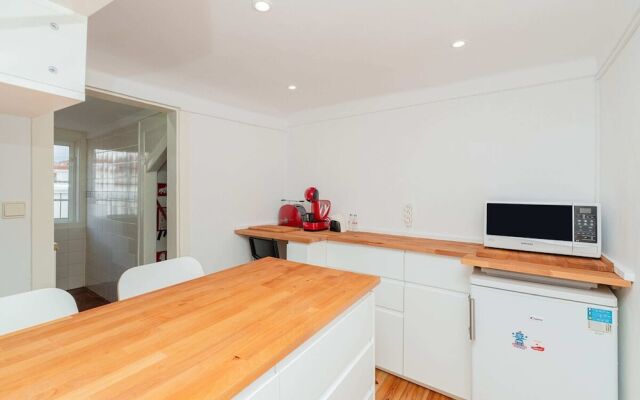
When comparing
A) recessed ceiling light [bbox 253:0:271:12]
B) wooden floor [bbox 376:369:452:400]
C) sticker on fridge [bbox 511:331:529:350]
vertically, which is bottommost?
wooden floor [bbox 376:369:452:400]

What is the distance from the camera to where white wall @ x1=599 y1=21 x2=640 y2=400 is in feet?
3.86

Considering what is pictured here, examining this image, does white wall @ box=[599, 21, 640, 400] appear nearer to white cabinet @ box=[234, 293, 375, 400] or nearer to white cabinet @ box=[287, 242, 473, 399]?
white cabinet @ box=[287, 242, 473, 399]

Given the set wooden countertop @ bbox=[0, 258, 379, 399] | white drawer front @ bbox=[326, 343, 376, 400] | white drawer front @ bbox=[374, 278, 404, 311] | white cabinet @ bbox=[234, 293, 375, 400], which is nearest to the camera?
wooden countertop @ bbox=[0, 258, 379, 399]

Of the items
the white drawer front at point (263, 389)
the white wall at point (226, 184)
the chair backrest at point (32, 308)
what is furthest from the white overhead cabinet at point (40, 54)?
the white wall at point (226, 184)

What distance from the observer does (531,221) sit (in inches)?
66.2

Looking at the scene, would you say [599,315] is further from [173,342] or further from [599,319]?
[173,342]

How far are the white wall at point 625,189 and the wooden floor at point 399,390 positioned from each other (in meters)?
0.92

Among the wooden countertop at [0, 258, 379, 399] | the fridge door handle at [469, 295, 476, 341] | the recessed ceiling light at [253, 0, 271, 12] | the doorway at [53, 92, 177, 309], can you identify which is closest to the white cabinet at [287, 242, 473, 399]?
the fridge door handle at [469, 295, 476, 341]

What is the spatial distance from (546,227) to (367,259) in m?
1.08

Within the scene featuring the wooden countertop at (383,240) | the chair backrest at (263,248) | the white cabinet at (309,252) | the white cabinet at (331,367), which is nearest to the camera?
the white cabinet at (331,367)

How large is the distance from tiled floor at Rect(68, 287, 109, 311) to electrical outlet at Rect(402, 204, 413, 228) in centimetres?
356

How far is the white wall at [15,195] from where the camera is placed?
1.55 m

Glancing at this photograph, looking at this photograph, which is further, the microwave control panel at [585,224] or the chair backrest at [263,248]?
the chair backrest at [263,248]

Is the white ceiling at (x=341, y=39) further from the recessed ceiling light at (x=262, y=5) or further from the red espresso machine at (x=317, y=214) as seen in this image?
the red espresso machine at (x=317, y=214)
